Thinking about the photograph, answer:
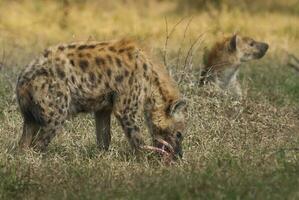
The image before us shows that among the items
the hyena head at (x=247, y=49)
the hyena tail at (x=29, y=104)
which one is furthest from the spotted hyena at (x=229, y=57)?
the hyena tail at (x=29, y=104)

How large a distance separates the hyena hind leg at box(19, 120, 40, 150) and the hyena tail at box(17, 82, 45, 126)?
14cm

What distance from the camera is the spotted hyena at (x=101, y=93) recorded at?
6828 mm

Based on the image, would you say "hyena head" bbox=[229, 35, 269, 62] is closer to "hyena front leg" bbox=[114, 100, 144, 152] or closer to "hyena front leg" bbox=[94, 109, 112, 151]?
"hyena front leg" bbox=[94, 109, 112, 151]

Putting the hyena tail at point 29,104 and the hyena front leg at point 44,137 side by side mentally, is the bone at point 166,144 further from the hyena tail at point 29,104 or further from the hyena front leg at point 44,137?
the hyena tail at point 29,104

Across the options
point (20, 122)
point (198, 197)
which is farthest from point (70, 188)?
point (20, 122)

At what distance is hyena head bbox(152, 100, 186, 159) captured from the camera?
23.5 ft

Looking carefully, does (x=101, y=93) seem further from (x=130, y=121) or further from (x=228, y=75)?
(x=228, y=75)

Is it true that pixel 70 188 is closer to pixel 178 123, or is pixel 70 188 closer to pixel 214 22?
pixel 178 123

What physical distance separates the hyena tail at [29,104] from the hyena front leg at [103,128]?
0.63m

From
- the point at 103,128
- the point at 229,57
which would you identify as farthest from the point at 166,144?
the point at 229,57

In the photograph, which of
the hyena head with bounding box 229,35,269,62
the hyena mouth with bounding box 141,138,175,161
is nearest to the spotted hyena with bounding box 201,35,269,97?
the hyena head with bounding box 229,35,269,62

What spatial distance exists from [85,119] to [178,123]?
1.25 metres

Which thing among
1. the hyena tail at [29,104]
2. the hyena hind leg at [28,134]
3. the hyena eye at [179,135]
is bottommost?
the hyena eye at [179,135]

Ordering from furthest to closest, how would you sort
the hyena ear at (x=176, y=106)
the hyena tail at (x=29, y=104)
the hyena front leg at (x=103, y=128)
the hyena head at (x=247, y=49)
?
1. the hyena head at (x=247, y=49)
2. the hyena front leg at (x=103, y=128)
3. the hyena ear at (x=176, y=106)
4. the hyena tail at (x=29, y=104)
